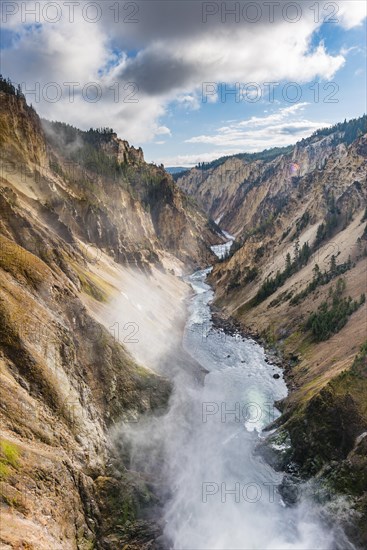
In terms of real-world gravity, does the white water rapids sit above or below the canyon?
below

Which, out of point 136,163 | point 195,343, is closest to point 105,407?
point 195,343

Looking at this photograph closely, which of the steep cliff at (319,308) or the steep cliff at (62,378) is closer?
the steep cliff at (62,378)

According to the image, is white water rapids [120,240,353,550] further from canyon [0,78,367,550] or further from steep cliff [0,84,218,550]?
steep cliff [0,84,218,550]

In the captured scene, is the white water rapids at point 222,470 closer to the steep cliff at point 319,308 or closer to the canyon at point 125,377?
the canyon at point 125,377

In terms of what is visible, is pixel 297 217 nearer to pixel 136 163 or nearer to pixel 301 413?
pixel 136 163

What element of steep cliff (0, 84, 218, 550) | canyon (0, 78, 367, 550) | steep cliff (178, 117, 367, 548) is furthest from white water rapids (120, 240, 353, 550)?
steep cliff (178, 117, 367, 548)

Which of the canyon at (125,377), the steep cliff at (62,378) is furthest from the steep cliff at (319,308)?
the steep cliff at (62,378)

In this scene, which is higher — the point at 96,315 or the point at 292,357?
the point at 96,315

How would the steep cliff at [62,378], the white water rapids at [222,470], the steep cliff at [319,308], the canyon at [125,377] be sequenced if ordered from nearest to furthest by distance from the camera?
the steep cliff at [62,378]
the canyon at [125,377]
the white water rapids at [222,470]
the steep cliff at [319,308]

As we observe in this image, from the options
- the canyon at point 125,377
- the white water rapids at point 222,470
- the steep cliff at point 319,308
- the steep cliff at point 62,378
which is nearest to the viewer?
the steep cliff at point 62,378
